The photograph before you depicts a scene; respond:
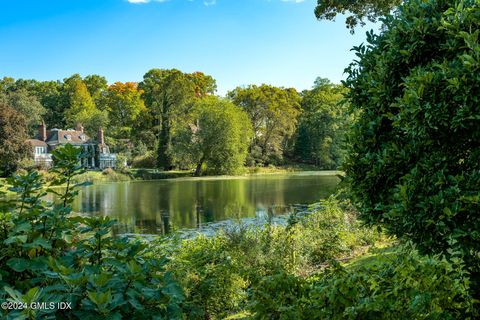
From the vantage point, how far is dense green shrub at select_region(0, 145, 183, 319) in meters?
1.44

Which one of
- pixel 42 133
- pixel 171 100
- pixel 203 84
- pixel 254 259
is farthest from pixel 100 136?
pixel 254 259

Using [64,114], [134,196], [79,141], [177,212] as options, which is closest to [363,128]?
[177,212]

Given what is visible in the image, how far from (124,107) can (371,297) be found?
6408 cm

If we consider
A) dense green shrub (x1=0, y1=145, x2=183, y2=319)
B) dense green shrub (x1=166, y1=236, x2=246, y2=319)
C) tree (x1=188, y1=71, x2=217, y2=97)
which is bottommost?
dense green shrub (x1=166, y1=236, x2=246, y2=319)

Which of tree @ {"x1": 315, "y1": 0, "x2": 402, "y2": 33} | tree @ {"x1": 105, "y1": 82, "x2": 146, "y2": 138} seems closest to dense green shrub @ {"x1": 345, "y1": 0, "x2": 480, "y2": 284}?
tree @ {"x1": 315, "y1": 0, "x2": 402, "y2": 33}

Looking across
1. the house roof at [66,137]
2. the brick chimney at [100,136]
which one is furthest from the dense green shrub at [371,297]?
the house roof at [66,137]

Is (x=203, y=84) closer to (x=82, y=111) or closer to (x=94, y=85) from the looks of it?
(x=82, y=111)

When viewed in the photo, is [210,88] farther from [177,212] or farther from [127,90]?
[177,212]

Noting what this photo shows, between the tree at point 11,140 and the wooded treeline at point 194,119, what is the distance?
650cm

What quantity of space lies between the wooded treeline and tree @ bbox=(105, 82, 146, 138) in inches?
6.1

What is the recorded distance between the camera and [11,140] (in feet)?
120

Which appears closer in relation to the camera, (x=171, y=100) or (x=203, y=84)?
(x=171, y=100)

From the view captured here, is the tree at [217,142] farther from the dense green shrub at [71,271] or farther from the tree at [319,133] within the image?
the dense green shrub at [71,271]

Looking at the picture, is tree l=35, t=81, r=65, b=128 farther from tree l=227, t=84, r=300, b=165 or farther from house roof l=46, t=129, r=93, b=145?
tree l=227, t=84, r=300, b=165
